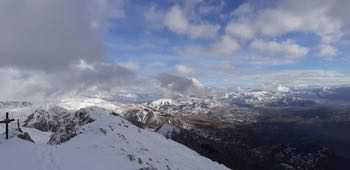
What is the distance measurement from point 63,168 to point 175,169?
1435 cm

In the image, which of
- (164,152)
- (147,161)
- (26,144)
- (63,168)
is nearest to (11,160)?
(63,168)

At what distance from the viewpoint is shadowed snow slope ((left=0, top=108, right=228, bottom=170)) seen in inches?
1396

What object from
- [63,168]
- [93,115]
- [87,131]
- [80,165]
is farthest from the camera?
[93,115]

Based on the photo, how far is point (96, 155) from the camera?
4131cm

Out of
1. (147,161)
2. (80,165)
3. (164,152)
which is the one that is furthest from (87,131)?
(80,165)

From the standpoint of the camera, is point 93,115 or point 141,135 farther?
point 93,115

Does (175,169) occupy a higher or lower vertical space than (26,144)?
lower

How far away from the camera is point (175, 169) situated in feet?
141

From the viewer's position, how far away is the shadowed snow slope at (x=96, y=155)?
116ft

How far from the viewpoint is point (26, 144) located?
154 feet

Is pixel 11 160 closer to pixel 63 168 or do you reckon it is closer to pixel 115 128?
pixel 63 168

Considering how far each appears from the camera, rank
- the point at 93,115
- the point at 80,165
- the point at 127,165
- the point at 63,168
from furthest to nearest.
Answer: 1. the point at 93,115
2. the point at 127,165
3. the point at 80,165
4. the point at 63,168

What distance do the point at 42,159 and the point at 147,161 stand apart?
11.7 m

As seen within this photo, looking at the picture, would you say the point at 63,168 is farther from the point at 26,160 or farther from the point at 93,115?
the point at 93,115
